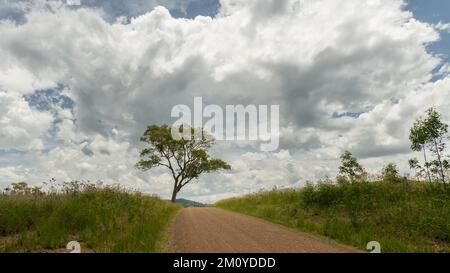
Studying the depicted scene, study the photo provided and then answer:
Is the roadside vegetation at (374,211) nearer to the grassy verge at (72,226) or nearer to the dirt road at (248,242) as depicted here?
the dirt road at (248,242)

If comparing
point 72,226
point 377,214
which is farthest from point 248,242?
point 377,214

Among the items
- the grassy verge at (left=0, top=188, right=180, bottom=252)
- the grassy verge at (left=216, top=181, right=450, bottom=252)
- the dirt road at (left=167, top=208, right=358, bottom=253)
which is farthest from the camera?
the grassy verge at (left=216, top=181, right=450, bottom=252)

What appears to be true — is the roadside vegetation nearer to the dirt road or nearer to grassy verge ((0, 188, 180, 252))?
the dirt road

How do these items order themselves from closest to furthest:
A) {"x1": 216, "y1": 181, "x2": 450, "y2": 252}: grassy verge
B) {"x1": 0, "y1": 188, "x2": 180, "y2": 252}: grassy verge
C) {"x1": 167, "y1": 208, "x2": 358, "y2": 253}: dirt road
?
{"x1": 167, "y1": 208, "x2": 358, "y2": 253}: dirt road, {"x1": 0, "y1": 188, "x2": 180, "y2": 252}: grassy verge, {"x1": 216, "y1": 181, "x2": 450, "y2": 252}: grassy verge

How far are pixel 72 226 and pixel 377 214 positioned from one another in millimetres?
11655

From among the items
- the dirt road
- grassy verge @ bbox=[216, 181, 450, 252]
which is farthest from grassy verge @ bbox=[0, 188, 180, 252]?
grassy verge @ bbox=[216, 181, 450, 252]

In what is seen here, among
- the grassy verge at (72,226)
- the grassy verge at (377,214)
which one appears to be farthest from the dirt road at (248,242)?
the grassy verge at (377,214)

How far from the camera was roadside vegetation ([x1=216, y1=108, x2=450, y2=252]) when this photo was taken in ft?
36.9

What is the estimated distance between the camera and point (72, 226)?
12.0 metres
